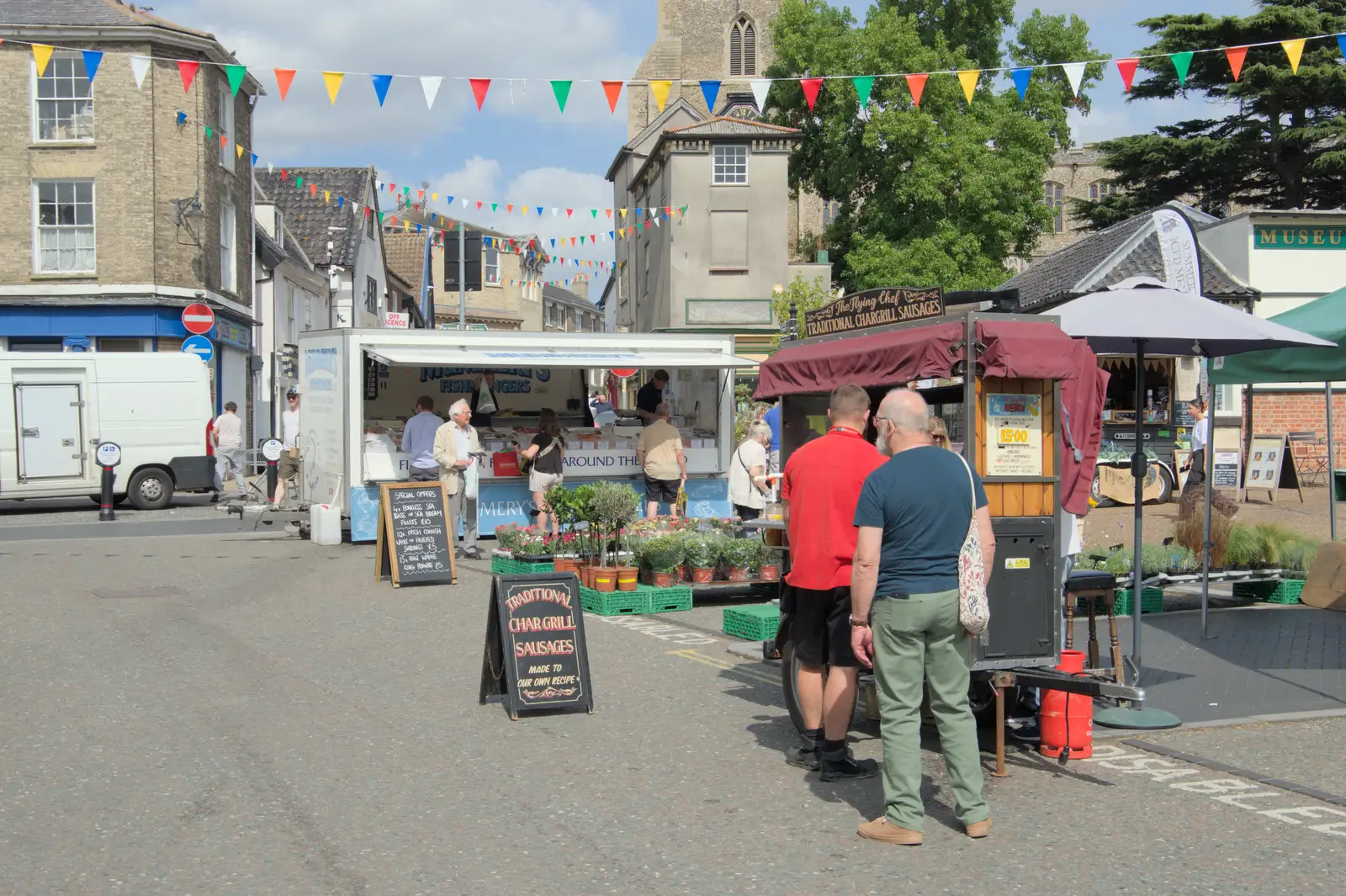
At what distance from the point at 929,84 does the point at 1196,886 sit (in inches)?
1425

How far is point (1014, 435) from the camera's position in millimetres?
7277

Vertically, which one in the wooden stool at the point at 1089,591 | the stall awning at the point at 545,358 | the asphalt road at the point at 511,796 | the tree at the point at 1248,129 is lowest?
the asphalt road at the point at 511,796

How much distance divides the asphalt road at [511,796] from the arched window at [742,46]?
64050mm

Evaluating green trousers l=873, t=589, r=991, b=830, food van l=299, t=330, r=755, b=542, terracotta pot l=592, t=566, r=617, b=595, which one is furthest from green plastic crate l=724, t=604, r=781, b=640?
food van l=299, t=330, r=755, b=542

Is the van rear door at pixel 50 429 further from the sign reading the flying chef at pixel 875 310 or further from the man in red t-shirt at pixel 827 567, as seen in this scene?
the man in red t-shirt at pixel 827 567

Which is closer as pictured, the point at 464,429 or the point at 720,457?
the point at 464,429

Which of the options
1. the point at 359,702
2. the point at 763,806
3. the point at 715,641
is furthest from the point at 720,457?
the point at 763,806

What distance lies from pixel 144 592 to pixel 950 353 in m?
9.00

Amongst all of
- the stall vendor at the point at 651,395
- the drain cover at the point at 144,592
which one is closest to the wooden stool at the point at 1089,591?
the drain cover at the point at 144,592

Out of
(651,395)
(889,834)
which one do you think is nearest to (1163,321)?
(889,834)

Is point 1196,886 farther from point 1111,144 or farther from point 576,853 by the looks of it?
point 1111,144

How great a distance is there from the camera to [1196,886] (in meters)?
4.87

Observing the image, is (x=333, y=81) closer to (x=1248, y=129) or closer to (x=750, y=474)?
(x=750, y=474)

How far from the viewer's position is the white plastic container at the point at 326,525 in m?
17.2
